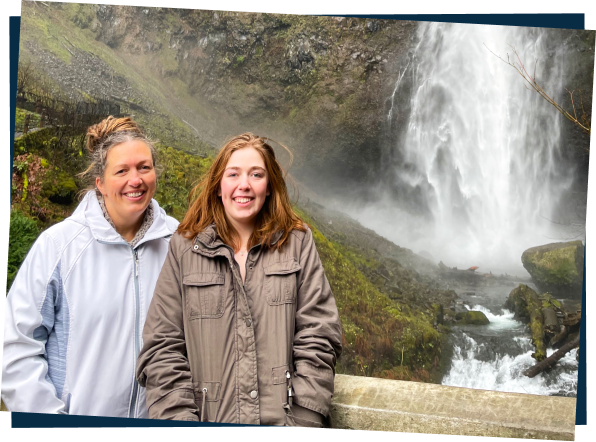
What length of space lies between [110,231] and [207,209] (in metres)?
0.56

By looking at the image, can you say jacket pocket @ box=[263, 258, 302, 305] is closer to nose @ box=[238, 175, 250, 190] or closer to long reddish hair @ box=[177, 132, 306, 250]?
long reddish hair @ box=[177, 132, 306, 250]

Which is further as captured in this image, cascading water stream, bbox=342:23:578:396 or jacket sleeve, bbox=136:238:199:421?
cascading water stream, bbox=342:23:578:396

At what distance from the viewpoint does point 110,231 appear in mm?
3227

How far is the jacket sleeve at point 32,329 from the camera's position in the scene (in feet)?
10.0

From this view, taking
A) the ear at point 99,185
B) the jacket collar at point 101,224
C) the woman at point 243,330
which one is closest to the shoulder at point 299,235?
the woman at point 243,330

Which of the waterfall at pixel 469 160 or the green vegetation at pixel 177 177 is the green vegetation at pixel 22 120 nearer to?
the green vegetation at pixel 177 177

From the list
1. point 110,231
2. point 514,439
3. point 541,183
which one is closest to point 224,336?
point 110,231

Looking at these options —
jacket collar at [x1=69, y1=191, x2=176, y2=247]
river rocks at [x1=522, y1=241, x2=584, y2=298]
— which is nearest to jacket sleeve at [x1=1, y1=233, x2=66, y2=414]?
jacket collar at [x1=69, y1=191, x2=176, y2=247]

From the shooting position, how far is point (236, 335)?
2.91 meters

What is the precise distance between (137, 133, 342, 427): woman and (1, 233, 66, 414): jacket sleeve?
24.0 inches

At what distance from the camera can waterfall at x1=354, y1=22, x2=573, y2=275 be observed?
5.70 m

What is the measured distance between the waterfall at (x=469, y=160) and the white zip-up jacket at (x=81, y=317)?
3.15 m

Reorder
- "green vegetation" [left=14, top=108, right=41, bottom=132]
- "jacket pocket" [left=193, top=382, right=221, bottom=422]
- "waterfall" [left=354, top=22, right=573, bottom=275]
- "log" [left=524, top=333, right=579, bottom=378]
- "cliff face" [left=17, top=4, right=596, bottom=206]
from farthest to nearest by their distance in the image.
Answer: "waterfall" [left=354, top=22, right=573, bottom=275] < "log" [left=524, top=333, right=579, bottom=378] < "cliff face" [left=17, top=4, right=596, bottom=206] < "green vegetation" [left=14, top=108, right=41, bottom=132] < "jacket pocket" [left=193, top=382, right=221, bottom=422]

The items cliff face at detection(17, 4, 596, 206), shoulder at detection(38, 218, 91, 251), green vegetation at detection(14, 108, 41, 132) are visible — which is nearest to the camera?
shoulder at detection(38, 218, 91, 251)
